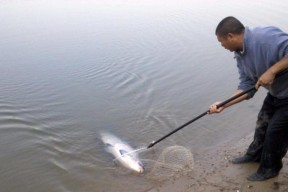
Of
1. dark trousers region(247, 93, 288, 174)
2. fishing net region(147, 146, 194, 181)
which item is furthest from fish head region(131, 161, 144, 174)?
dark trousers region(247, 93, 288, 174)

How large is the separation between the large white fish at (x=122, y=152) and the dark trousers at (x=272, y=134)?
1812 millimetres

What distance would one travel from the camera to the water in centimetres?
618

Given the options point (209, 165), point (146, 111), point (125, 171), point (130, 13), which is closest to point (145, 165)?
point (125, 171)

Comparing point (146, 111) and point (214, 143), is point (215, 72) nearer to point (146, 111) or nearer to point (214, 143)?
point (146, 111)

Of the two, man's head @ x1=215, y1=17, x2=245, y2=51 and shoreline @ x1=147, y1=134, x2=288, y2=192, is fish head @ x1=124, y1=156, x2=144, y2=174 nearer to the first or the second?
shoreline @ x1=147, y1=134, x2=288, y2=192

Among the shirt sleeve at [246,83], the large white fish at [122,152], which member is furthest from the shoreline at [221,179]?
the shirt sleeve at [246,83]

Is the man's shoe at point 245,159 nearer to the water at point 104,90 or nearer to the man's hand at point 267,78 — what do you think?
the water at point 104,90

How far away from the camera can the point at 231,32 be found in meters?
4.05

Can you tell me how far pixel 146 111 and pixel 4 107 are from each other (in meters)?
3.06

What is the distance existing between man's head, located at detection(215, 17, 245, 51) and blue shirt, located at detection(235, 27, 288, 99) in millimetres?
65

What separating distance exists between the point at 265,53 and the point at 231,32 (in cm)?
43

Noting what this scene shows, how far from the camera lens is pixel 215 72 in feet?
31.6

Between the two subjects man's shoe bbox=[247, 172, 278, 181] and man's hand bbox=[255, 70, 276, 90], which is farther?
man's shoe bbox=[247, 172, 278, 181]

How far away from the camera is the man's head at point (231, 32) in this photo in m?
4.04
